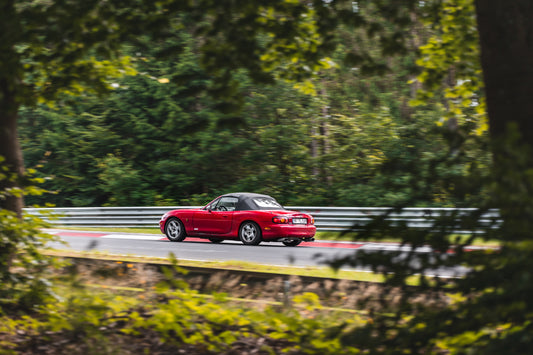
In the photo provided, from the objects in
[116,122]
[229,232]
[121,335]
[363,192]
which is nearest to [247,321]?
[121,335]

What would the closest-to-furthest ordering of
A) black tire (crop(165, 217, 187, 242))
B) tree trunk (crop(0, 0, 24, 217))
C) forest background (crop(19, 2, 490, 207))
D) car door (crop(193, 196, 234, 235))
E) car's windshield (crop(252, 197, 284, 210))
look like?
tree trunk (crop(0, 0, 24, 217)) → car's windshield (crop(252, 197, 284, 210)) → car door (crop(193, 196, 234, 235)) → black tire (crop(165, 217, 187, 242)) → forest background (crop(19, 2, 490, 207))

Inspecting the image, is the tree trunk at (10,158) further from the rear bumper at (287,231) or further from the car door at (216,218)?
the car door at (216,218)

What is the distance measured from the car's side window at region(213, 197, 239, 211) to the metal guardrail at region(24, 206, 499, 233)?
278cm

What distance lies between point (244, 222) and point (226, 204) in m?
0.84

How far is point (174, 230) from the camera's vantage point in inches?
660

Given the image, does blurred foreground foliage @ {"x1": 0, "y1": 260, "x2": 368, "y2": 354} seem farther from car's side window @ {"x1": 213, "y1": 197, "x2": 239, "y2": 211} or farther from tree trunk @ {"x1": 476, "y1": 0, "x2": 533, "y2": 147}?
car's side window @ {"x1": 213, "y1": 197, "x2": 239, "y2": 211}

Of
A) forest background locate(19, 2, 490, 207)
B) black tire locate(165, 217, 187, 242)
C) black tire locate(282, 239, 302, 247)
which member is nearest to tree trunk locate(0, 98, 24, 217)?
black tire locate(282, 239, 302, 247)

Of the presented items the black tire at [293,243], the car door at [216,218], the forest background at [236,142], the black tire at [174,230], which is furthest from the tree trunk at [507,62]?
the forest background at [236,142]

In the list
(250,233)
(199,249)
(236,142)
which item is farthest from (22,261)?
(236,142)

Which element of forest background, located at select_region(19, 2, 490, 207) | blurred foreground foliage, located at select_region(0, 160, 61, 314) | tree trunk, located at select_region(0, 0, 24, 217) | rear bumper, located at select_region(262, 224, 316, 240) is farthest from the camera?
forest background, located at select_region(19, 2, 490, 207)

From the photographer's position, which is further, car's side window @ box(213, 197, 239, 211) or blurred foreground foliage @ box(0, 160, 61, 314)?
car's side window @ box(213, 197, 239, 211)

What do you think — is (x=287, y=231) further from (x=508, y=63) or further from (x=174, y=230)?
(x=508, y=63)

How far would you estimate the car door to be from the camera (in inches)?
613

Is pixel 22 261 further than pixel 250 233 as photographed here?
No
